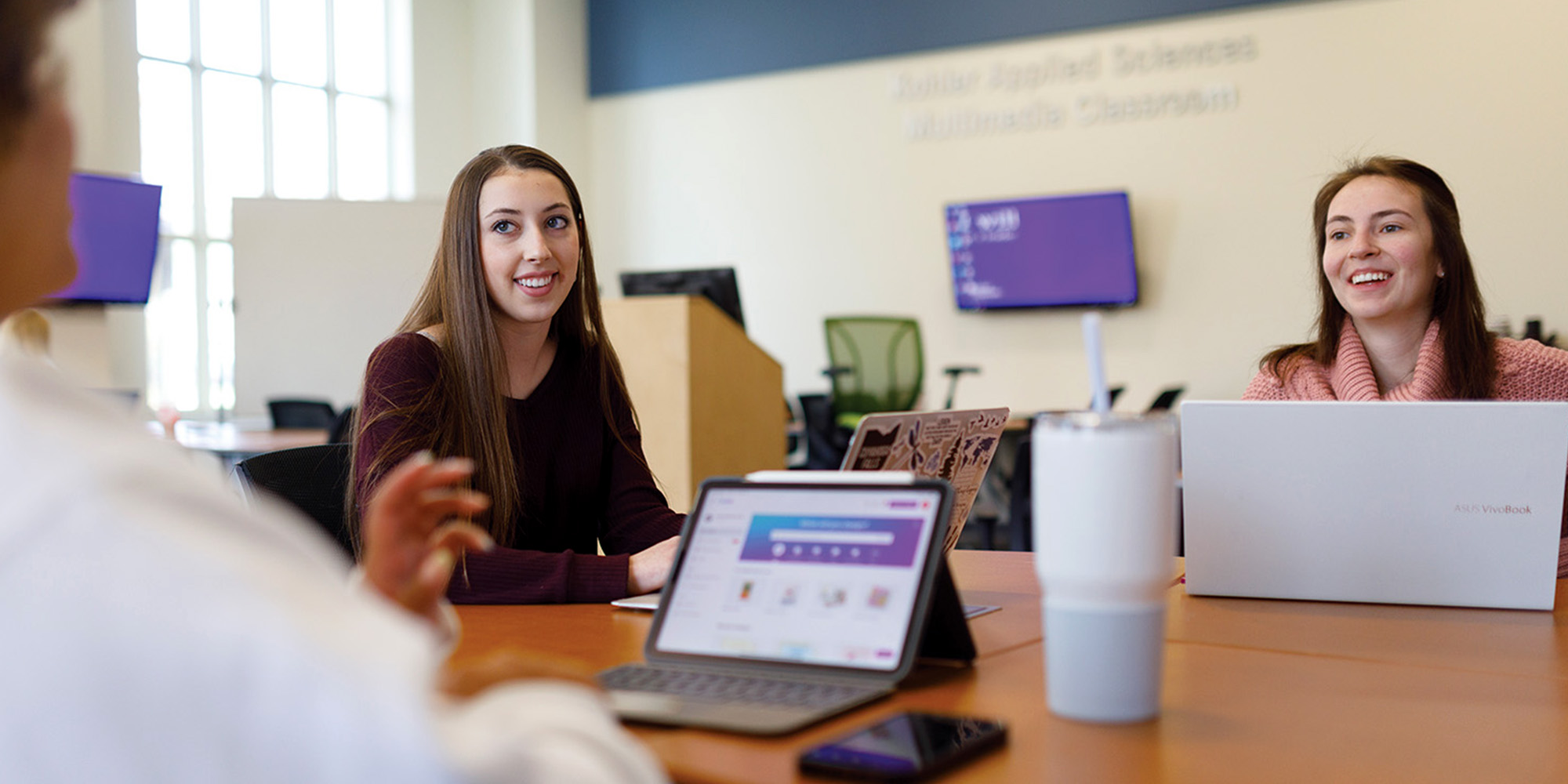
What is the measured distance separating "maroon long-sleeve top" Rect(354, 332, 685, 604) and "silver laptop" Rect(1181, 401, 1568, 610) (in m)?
0.76

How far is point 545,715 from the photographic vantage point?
1.75ft

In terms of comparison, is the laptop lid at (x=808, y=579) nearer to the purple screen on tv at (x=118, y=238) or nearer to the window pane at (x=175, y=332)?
the purple screen on tv at (x=118, y=238)

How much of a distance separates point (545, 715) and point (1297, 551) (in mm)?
1152

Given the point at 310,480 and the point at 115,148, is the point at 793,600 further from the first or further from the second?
the point at 115,148

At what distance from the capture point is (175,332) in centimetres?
755

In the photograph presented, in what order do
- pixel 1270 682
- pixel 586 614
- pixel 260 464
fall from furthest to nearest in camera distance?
pixel 260 464, pixel 586 614, pixel 1270 682

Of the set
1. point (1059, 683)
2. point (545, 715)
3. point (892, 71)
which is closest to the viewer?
point (545, 715)

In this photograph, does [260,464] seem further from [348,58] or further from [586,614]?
[348,58]

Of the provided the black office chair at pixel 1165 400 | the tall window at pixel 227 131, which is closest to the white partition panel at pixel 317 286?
the tall window at pixel 227 131

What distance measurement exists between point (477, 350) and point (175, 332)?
6489 mm

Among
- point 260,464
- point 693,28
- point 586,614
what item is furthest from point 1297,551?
point 693,28

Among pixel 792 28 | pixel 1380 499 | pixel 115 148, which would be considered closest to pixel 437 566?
pixel 1380 499

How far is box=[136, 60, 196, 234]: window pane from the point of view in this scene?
24.0 ft

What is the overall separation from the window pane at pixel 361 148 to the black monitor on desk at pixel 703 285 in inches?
151
